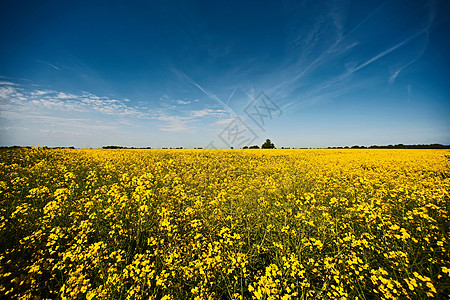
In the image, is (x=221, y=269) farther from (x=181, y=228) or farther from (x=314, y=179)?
(x=314, y=179)

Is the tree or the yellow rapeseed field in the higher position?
the tree

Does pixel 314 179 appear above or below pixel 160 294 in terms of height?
above

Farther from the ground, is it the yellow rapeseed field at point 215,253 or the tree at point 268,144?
the tree at point 268,144

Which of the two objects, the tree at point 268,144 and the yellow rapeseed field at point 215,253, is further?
the tree at point 268,144

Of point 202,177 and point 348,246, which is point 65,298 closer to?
point 348,246

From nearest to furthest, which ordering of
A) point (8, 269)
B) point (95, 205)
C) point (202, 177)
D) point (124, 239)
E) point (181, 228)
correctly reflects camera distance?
1. point (8, 269)
2. point (124, 239)
3. point (181, 228)
4. point (95, 205)
5. point (202, 177)

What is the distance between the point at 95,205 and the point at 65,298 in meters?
2.89

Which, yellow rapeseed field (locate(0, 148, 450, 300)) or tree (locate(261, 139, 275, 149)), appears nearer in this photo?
yellow rapeseed field (locate(0, 148, 450, 300))

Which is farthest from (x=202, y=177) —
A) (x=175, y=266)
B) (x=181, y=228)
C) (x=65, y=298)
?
(x=65, y=298)

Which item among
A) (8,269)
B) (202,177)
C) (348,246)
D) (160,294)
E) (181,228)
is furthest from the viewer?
(202,177)

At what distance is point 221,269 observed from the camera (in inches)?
112

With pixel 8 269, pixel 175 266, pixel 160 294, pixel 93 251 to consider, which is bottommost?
pixel 160 294

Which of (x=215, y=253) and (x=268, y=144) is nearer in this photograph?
(x=215, y=253)

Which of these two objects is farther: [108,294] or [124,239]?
[124,239]
